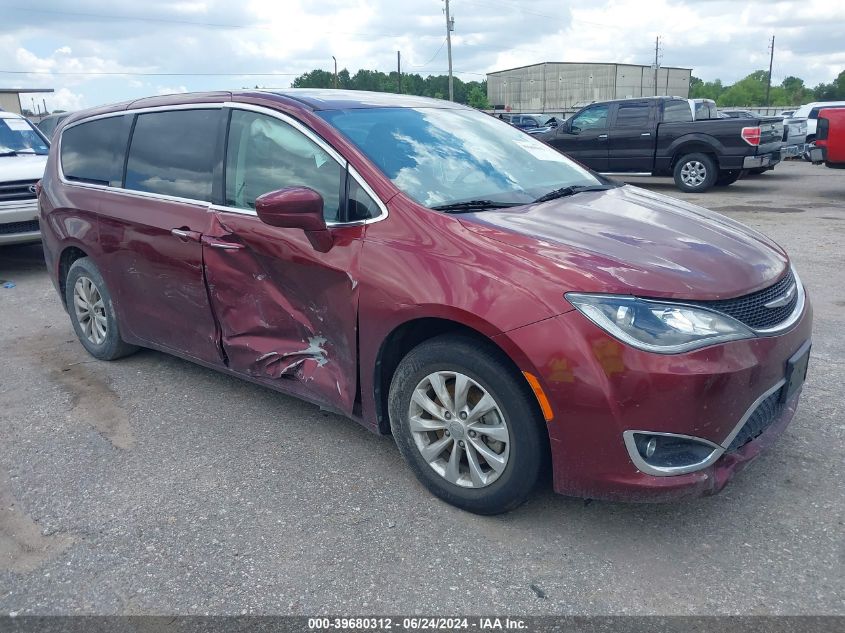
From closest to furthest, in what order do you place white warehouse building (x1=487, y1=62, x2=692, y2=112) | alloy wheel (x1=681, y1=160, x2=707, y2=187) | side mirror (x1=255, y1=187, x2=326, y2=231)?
side mirror (x1=255, y1=187, x2=326, y2=231) → alloy wheel (x1=681, y1=160, x2=707, y2=187) → white warehouse building (x1=487, y1=62, x2=692, y2=112)

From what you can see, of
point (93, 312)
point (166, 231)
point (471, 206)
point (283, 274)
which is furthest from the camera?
point (93, 312)

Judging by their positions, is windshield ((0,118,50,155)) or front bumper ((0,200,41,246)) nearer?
front bumper ((0,200,41,246))

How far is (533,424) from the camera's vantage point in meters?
2.81

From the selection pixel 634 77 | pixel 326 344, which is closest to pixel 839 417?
pixel 326 344

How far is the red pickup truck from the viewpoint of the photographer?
39.4ft

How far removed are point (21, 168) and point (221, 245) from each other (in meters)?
5.85

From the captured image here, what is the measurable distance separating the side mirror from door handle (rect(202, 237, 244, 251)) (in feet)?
1.71

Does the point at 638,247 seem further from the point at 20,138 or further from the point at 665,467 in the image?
the point at 20,138

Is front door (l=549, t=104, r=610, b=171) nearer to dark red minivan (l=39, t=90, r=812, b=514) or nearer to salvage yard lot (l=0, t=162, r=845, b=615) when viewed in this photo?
dark red minivan (l=39, t=90, r=812, b=514)

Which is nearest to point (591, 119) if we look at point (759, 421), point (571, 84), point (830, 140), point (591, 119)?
point (591, 119)

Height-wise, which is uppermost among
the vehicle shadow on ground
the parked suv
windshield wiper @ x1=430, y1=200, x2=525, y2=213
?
windshield wiper @ x1=430, y1=200, x2=525, y2=213

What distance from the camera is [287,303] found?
143 inches

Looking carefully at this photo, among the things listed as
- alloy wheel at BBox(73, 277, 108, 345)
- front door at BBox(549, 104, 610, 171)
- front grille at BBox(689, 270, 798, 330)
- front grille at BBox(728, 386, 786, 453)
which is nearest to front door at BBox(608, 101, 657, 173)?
front door at BBox(549, 104, 610, 171)

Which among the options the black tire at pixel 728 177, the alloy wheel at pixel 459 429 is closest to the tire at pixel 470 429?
the alloy wheel at pixel 459 429
